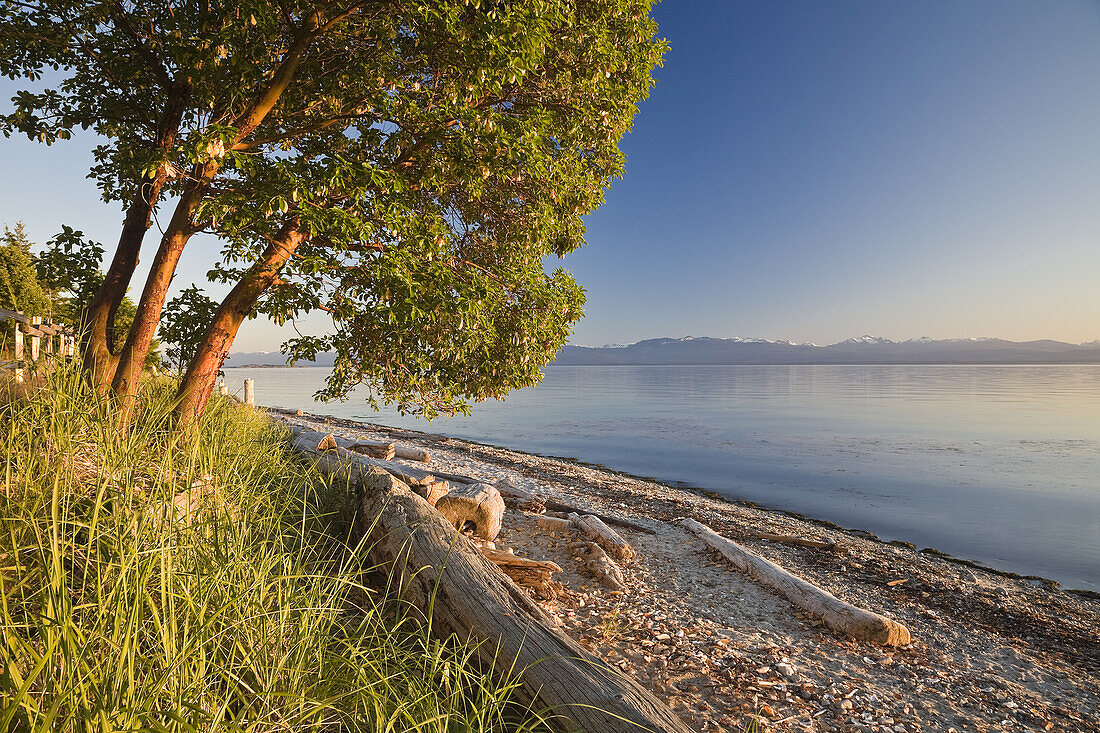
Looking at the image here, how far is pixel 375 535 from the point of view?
16.7 ft

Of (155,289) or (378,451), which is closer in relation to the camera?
(155,289)

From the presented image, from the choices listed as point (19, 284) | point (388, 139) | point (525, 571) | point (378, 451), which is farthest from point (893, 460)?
point (19, 284)

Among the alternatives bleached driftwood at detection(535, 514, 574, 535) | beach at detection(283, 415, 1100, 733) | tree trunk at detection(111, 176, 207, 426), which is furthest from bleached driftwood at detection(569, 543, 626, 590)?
tree trunk at detection(111, 176, 207, 426)

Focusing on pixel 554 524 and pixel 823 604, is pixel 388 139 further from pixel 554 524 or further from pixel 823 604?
pixel 823 604

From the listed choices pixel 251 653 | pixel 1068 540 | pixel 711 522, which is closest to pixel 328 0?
pixel 251 653

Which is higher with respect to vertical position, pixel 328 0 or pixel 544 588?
pixel 328 0

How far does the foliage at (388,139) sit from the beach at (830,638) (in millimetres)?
3407

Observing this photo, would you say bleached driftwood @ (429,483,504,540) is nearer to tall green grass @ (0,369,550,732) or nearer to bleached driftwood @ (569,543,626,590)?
bleached driftwood @ (569,543,626,590)

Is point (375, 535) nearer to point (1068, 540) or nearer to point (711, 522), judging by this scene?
point (711, 522)

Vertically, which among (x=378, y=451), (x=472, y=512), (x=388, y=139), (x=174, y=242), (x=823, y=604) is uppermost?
(x=388, y=139)

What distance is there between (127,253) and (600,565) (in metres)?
8.36

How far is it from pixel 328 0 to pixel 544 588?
7.49 metres

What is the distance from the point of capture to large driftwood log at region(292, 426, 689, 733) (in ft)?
9.77

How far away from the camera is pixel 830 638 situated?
5684 mm
